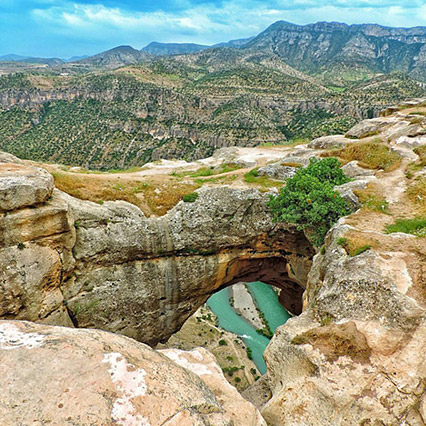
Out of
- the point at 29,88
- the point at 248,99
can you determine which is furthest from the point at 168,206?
the point at 29,88

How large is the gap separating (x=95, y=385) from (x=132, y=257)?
599 inches

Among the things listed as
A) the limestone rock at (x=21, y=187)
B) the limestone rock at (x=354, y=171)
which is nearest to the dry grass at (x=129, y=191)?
the limestone rock at (x=21, y=187)

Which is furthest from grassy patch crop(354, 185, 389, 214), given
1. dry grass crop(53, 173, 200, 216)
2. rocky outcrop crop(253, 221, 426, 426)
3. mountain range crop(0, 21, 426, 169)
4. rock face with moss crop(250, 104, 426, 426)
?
mountain range crop(0, 21, 426, 169)

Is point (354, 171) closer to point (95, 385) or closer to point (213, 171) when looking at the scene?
point (213, 171)

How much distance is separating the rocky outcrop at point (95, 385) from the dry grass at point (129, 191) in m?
14.0

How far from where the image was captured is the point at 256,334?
135ft

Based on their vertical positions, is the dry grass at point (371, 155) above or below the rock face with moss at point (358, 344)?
above

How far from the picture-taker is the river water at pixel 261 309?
3825 centimetres

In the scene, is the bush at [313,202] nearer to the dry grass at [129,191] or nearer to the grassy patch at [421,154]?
the grassy patch at [421,154]

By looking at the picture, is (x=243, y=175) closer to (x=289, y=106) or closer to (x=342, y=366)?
(x=342, y=366)

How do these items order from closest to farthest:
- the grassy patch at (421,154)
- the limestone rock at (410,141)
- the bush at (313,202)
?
1. the bush at (313,202)
2. the grassy patch at (421,154)
3. the limestone rock at (410,141)

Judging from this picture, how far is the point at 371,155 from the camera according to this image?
27016 millimetres

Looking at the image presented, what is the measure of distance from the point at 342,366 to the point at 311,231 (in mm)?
11729

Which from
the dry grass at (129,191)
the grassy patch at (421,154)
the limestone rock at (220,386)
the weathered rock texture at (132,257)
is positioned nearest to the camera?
the limestone rock at (220,386)
